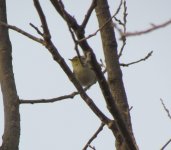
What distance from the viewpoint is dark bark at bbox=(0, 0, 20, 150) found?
2.63 m

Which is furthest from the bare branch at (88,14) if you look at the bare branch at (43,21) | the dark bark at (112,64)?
the dark bark at (112,64)

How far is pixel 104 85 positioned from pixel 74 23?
27 cm

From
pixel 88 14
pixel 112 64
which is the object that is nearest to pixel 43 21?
pixel 88 14

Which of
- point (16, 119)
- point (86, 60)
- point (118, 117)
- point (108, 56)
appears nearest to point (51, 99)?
point (16, 119)

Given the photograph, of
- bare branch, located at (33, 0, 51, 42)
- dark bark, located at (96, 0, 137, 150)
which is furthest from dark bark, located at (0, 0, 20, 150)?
bare branch, located at (33, 0, 51, 42)

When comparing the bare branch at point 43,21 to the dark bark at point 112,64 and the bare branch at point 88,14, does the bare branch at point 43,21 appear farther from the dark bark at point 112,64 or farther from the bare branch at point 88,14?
the dark bark at point 112,64

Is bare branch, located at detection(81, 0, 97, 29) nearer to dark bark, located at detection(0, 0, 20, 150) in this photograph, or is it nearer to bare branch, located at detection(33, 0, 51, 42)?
bare branch, located at detection(33, 0, 51, 42)

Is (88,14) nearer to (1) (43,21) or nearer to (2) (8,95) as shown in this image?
(1) (43,21)

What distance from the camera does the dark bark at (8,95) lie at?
2.63 m

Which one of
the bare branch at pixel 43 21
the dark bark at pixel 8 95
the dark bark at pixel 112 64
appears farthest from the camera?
the dark bark at pixel 8 95

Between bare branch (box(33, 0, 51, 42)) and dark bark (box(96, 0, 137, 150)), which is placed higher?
dark bark (box(96, 0, 137, 150))

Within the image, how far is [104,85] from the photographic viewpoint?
1.74 metres

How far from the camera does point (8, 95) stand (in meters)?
2.83

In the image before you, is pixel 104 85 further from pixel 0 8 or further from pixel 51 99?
pixel 0 8
